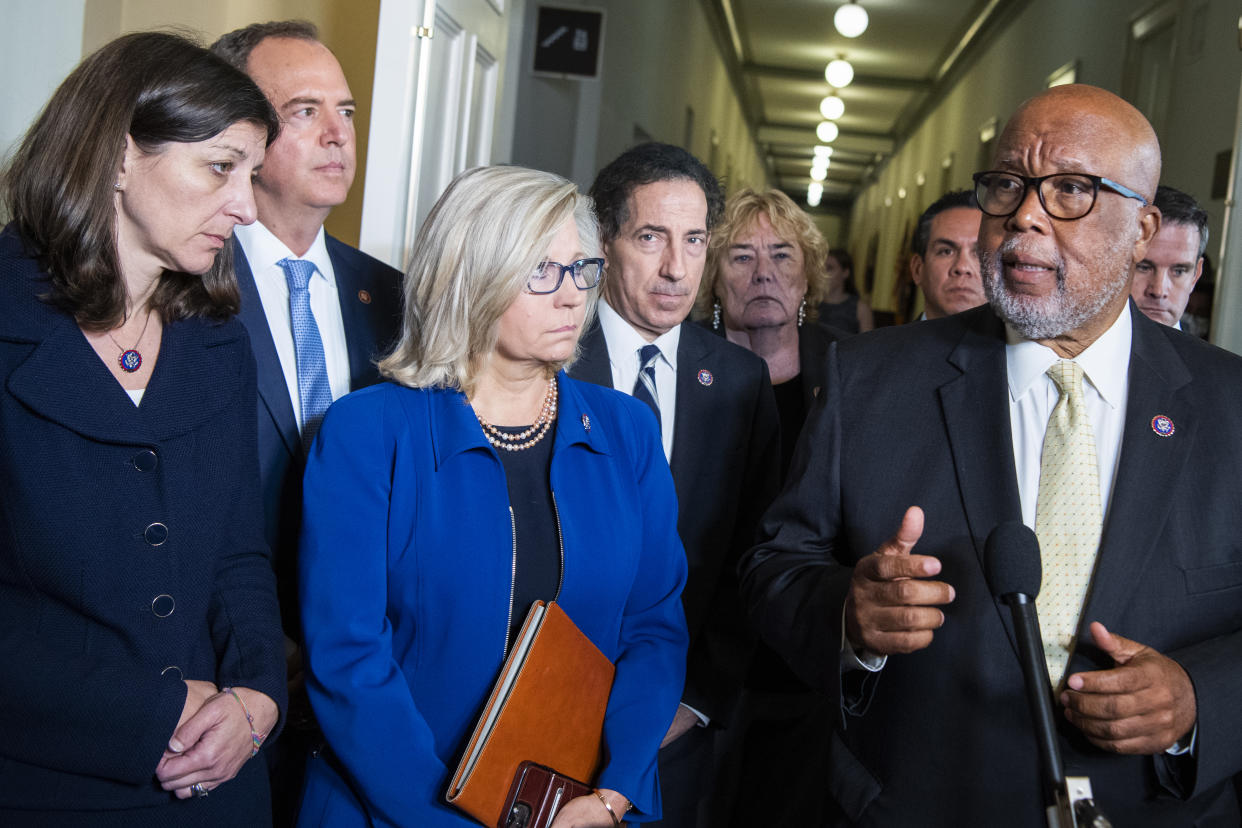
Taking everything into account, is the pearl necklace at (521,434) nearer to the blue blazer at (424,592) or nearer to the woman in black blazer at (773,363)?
the blue blazer at (424,592)

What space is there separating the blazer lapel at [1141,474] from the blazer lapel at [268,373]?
137 cm

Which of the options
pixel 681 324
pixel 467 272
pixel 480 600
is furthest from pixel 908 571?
pixel 681 324

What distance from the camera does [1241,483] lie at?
5.38ft

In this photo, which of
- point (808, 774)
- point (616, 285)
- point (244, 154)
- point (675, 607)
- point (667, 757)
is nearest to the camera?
point (244, 154)

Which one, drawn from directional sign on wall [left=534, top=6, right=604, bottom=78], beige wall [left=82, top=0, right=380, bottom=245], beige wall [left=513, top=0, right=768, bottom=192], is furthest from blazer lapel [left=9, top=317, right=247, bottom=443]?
beige wall [left=513, top=0, right=768, bottom=192]

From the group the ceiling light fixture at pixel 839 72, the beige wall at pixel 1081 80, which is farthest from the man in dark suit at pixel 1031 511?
the ceiling light fixture at pixel 839 72

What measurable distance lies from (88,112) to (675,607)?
1263 mm

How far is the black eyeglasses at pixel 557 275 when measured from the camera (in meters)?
1.88

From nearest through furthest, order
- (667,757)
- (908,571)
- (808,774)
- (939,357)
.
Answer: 1. (908,571)
2. (939,357)
3. (667,757)
4. (808,774)

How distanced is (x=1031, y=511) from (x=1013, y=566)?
484mm

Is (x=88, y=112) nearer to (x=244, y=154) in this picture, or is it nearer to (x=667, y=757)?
(x=244, y=154)

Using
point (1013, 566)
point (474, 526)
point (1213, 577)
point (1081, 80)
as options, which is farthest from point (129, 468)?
point (1081, 80)

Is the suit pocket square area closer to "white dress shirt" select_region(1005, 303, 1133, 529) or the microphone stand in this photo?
"white dress shirt" select_region(1005, 303, 1133, 529)

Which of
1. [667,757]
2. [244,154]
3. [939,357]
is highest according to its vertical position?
[244,154]
